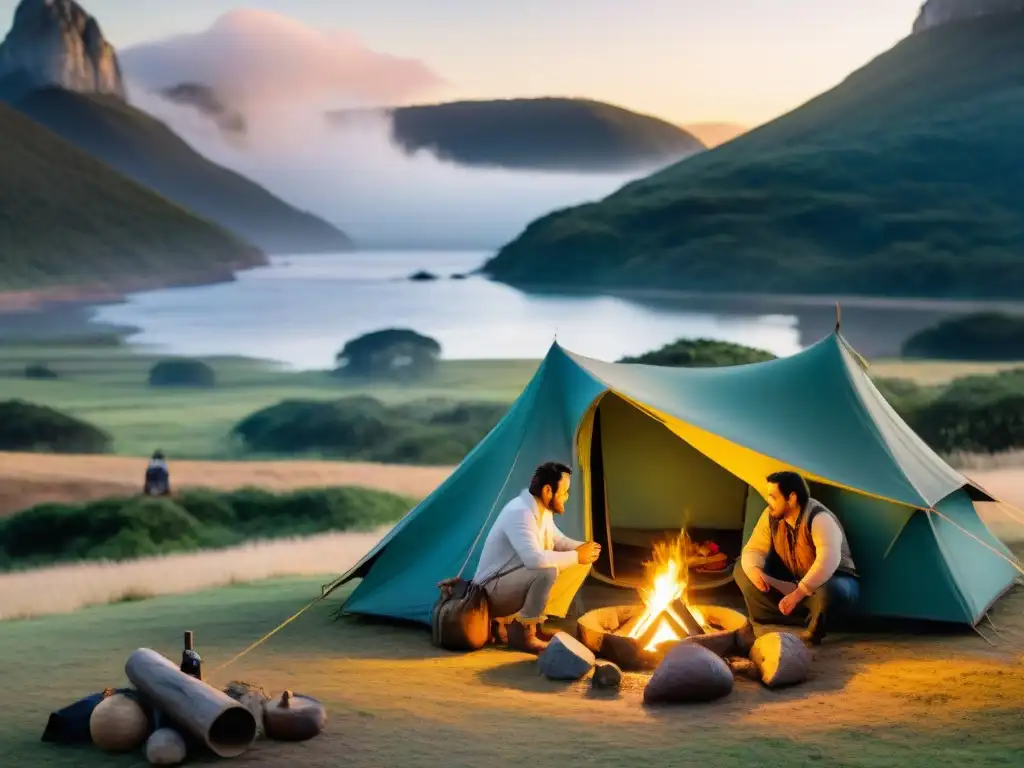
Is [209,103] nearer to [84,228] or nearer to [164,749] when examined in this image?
[84,228]

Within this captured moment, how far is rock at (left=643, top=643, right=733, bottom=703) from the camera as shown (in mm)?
5477

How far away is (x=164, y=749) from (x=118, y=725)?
0.30m

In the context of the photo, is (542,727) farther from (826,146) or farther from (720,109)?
(826,146)

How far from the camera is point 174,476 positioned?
62.6ft

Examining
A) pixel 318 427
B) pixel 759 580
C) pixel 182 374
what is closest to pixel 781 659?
pixel 759 580

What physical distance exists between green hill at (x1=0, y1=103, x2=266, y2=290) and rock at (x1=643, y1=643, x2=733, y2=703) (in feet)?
62.8

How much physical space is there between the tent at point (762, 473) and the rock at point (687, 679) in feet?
5.71

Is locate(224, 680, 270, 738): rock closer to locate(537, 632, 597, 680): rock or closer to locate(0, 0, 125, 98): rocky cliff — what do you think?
locate(537, 632, 597, 680): rock

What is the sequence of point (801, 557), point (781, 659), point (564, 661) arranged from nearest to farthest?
1. point (781, 659)
2. point (564, 661)
3. point (801, 557)

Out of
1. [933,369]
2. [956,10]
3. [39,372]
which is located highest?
[956,10]

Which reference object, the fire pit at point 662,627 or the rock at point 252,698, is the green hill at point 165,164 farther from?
the rock at point 252,698

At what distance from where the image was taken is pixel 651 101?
23984 mm

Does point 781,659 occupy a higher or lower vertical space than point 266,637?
higher

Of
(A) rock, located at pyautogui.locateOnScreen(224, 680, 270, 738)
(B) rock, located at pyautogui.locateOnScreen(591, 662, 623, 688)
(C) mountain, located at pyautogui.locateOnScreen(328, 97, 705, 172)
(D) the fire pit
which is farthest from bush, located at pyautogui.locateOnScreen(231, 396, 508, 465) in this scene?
(A) rock, located at pyautogui.locateOnScreen(224, 680, 270, 738)
